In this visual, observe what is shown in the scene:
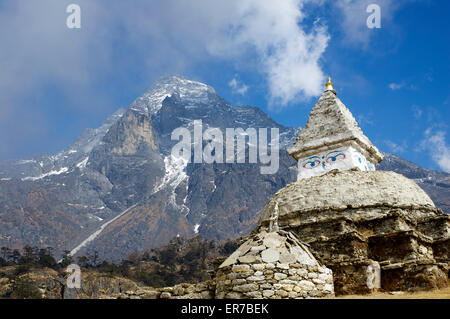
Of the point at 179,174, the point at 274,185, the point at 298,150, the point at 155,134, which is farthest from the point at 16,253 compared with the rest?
the point at 155,134

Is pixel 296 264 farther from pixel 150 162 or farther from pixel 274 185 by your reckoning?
pixel 150 162

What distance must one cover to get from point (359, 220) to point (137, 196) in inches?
5966

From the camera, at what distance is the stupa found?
1225 centimetres

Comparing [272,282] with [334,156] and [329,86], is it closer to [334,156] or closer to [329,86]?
[334,156]

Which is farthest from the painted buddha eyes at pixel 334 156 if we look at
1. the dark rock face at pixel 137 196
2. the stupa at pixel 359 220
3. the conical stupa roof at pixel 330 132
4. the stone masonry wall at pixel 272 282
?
the dark rock face at pixel 137 196

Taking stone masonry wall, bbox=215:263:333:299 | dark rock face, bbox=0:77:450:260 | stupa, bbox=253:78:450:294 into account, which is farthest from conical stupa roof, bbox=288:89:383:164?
dark rock face, bbox=0:77:450:260

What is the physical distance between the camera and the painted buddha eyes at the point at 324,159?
18984mm

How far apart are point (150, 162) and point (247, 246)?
16988cm

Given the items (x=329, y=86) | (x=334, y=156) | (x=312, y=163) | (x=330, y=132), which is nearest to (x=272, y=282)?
(x=334, y=156)

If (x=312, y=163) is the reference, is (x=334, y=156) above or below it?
above

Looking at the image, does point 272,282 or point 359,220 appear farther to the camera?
point 359,220

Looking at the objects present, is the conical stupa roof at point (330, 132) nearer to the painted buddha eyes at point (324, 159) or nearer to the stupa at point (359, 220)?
the stupa at point (359, 220)

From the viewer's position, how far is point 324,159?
63.3 ft
